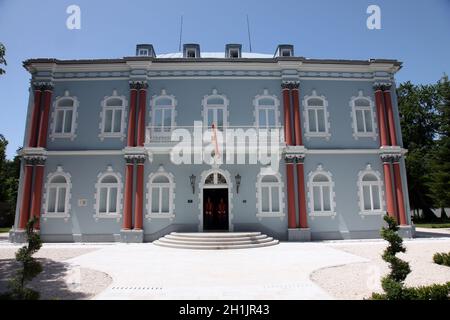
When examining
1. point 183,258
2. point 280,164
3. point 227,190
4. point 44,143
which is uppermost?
point 44,143

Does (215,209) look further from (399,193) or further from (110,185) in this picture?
(399,193)

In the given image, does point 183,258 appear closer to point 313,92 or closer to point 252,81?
point 252,81

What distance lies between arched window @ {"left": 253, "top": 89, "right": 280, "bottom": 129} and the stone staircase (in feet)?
23.5

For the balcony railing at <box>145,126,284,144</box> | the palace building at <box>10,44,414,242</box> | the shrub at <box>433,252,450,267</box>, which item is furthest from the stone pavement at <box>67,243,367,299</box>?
the balcony railing at <box>145,126,284,144</box>

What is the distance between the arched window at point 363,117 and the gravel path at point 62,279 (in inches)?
666

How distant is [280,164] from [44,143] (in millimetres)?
15195

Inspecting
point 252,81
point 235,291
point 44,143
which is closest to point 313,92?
point 252,81

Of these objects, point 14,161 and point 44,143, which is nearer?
point 44,143

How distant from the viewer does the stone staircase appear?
1444 centimetres

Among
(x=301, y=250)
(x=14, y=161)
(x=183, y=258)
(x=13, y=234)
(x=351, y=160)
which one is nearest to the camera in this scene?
(x=183, y=258)

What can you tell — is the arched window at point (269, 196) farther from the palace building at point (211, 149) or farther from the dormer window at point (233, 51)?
the dormer window at point (233, 51)

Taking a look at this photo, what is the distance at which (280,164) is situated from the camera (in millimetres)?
17562

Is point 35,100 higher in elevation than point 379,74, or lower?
lower

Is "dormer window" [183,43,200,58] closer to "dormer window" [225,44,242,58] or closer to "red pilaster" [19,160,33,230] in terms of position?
"dormer window" [225,44,242,58]
